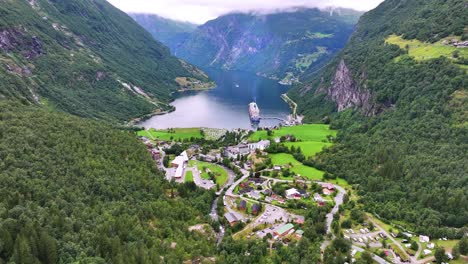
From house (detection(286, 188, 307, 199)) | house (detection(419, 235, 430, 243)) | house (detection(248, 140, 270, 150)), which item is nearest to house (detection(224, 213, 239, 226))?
house (detection(286, 188, 307, 199))

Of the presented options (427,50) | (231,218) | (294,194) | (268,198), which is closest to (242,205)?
(231,218)

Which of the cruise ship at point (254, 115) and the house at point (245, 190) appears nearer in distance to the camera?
the house at point (245, 190)

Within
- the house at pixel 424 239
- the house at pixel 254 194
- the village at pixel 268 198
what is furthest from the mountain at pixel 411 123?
the house at pixel 254 194

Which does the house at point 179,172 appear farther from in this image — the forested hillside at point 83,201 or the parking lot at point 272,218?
the parking lot at point 272,218

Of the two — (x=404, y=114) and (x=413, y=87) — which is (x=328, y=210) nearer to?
(x=404, y=114)

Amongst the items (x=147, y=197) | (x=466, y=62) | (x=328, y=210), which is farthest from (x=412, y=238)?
(x=466, y=62)
